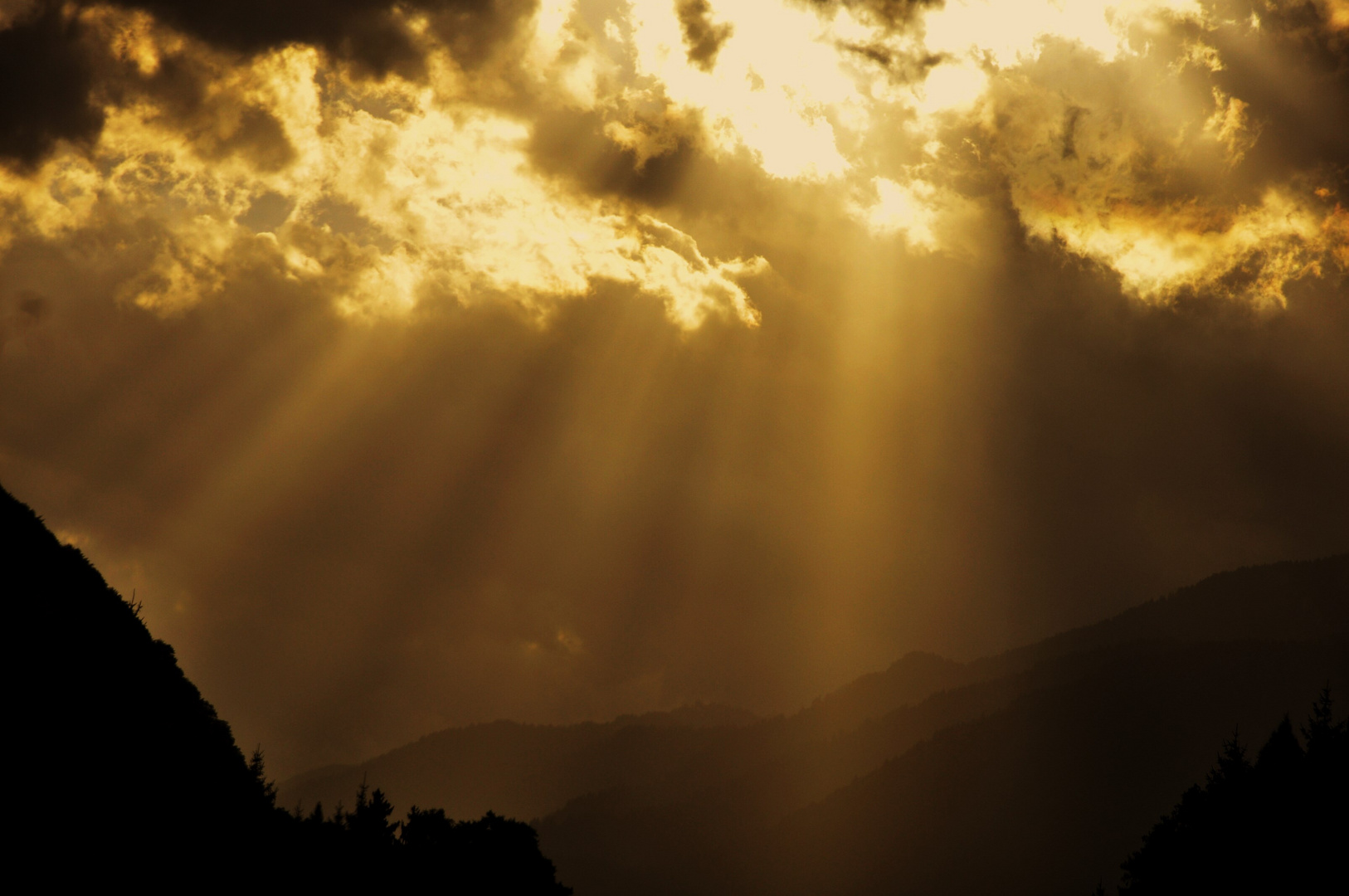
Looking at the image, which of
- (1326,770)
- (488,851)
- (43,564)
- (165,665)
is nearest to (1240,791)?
(1326,770)

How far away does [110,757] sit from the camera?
39.2 metres

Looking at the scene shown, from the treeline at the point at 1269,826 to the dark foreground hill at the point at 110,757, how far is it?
170 feet

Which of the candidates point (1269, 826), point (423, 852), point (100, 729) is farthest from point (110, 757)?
point (1269, 826)

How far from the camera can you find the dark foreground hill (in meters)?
35.5

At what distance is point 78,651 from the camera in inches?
1618

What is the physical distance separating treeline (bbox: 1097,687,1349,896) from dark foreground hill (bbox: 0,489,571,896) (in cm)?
5197

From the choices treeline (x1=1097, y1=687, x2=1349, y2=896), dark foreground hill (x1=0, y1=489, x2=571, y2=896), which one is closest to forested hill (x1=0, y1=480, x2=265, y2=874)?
dark foreground hill (x1=0, y1=489, x2=571, y2=896)

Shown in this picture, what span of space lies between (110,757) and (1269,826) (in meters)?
59.6

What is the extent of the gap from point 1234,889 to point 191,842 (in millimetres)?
54355

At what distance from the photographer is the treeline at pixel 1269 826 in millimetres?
53938

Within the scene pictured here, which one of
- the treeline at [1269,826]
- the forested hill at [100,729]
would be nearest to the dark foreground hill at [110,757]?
the forested hill at [100,729]

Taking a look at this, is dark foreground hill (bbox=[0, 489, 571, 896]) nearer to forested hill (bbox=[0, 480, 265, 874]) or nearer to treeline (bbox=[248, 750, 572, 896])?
forested hill (bbox=[0, 480, 265, 874])

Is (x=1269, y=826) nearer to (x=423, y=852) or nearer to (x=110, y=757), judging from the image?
(x=423, y=852)

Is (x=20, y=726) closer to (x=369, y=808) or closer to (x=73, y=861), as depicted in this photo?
(x=73, y=861)
